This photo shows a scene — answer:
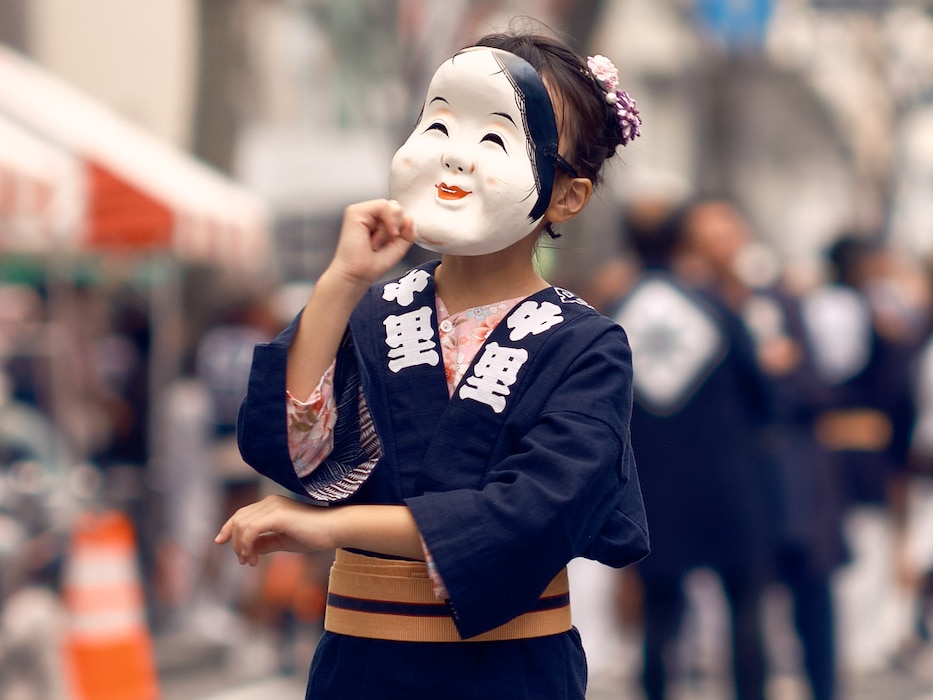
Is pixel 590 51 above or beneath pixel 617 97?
above

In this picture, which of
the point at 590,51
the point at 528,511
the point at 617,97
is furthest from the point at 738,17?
the point at 528,511

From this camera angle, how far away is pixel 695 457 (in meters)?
5.07

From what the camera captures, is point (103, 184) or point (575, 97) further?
point (103, 184)

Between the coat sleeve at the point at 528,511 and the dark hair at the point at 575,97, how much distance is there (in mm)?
344

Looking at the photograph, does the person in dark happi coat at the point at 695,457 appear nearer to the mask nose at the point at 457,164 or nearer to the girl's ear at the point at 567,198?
the girl's ear at the point at 567,198

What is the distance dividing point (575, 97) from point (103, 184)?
6.37m

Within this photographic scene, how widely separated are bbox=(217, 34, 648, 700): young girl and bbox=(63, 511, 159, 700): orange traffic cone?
12.4ft

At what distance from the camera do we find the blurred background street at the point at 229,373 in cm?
572

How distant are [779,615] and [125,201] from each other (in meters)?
4.03

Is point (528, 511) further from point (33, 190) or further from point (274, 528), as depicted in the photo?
point (33, 190)

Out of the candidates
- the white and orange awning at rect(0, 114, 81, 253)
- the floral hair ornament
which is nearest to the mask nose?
the floral hair ornament

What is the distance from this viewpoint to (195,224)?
883cm

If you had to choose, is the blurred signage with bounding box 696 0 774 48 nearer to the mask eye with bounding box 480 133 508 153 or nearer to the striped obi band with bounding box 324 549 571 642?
the mask eye with bounding box 480 133 508 153

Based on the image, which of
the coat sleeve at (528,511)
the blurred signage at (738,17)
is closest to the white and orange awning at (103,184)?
the blurred signage at (738,17)
